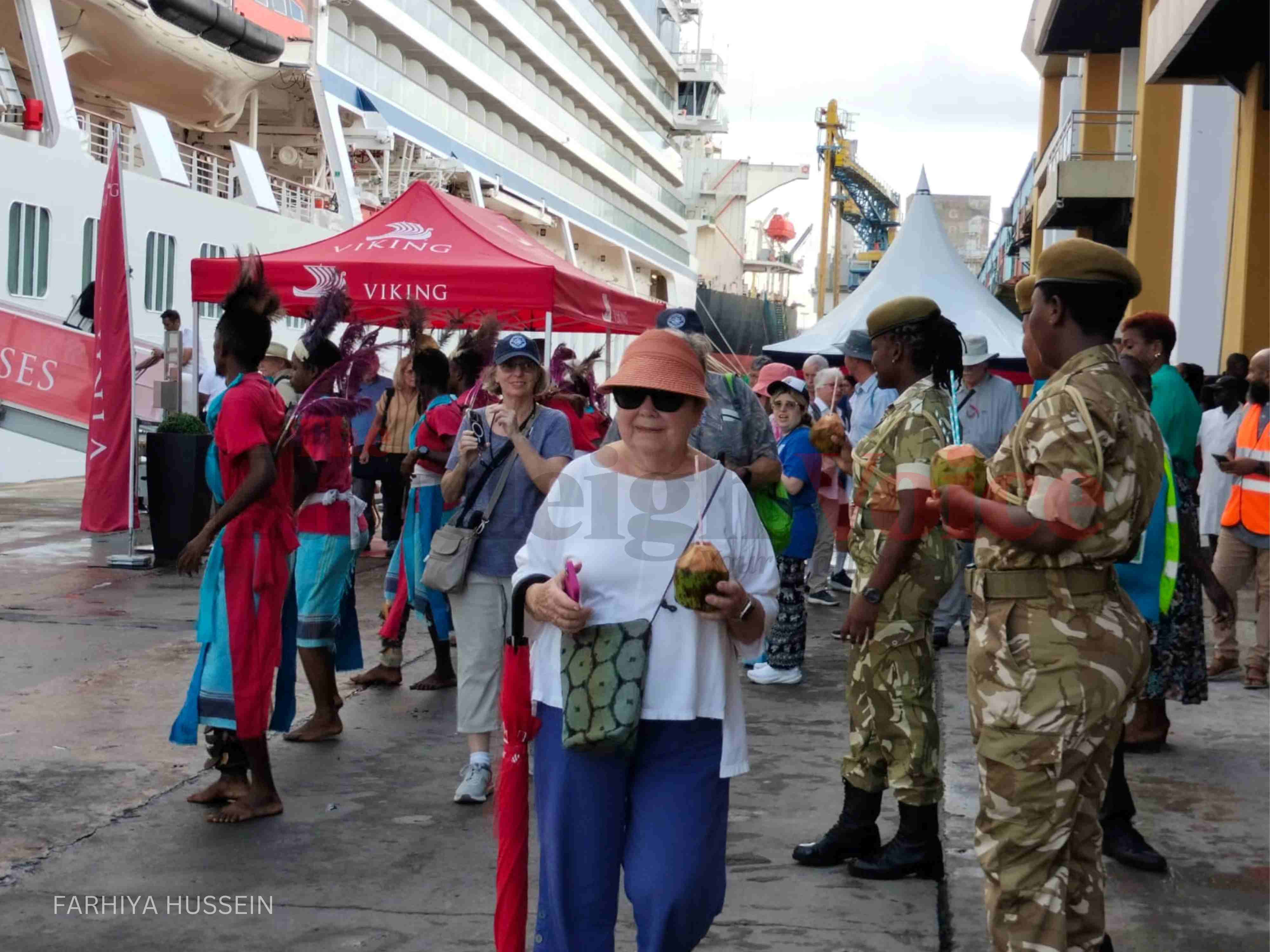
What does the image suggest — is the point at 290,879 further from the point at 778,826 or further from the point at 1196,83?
the point at 1196,83

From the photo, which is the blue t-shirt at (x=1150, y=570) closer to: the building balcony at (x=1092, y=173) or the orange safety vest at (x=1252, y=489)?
the orange safety vest at (x=1252, y=489)

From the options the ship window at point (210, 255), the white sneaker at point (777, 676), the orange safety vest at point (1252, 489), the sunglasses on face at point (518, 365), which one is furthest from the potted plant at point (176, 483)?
the ship window at point (210, 255)

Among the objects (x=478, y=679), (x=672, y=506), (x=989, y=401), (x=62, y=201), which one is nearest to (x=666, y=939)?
(x=672, y=506)

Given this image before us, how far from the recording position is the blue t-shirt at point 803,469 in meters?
8.20

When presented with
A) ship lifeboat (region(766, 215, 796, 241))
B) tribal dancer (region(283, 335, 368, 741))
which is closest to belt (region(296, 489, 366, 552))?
tribal dancer (region(283, 335, 368, 741))

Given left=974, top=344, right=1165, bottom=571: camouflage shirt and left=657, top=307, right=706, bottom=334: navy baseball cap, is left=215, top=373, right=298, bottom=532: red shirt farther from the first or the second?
left=974, top=344, right=1165, bottom=571: camouflage shirt

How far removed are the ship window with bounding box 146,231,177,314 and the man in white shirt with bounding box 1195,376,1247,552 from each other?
16.3 metres

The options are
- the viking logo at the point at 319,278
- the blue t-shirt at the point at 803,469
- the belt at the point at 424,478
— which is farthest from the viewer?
the viking logo at the point at 319,278

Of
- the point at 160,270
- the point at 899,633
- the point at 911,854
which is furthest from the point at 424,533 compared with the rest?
the point at 160,270

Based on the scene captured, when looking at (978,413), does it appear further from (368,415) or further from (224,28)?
(224,28)

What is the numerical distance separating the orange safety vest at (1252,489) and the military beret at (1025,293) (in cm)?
424

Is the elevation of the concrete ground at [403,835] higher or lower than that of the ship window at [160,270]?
lower

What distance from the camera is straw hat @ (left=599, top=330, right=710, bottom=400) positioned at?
3.11 meters

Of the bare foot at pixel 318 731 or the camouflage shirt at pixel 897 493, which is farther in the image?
the bare foot at pixel 318 731
